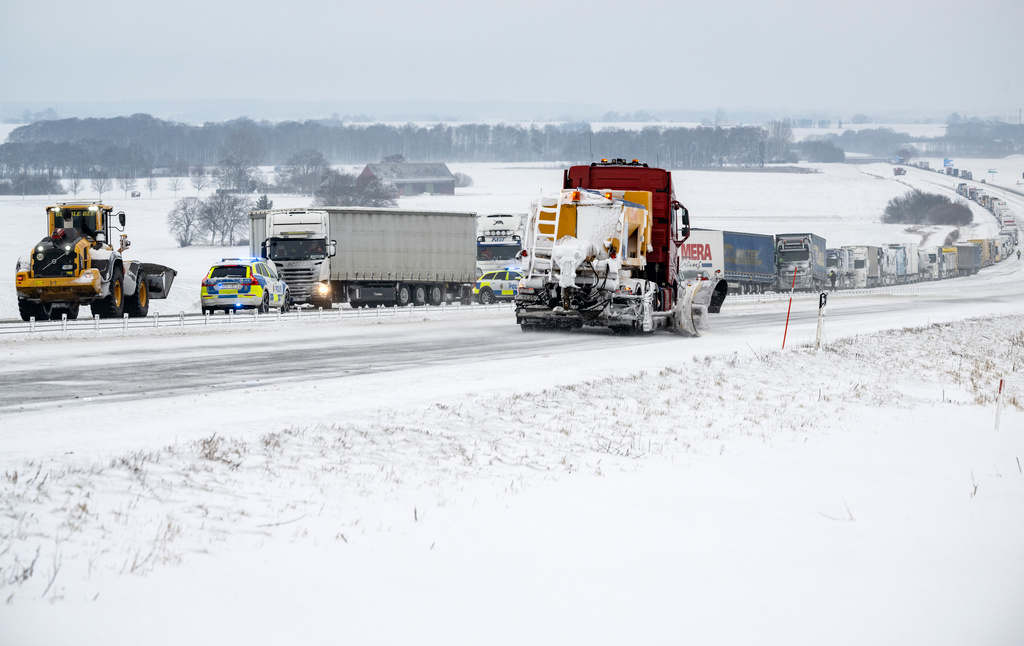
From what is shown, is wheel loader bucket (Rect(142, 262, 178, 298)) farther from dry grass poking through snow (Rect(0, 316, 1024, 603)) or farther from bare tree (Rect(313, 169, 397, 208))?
bare tree (Rect(313, 169, 397, 208))

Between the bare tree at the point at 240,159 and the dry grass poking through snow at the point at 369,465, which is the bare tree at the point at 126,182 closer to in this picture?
the bare tree at the point at 240,159

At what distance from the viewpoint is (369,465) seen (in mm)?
8117

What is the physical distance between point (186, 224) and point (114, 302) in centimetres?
6836

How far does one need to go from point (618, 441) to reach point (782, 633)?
4.45m

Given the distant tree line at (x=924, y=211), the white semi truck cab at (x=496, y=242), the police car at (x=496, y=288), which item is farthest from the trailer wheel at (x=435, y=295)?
the distant tree line at (x=924, y=211)

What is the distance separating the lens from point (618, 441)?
32.9 ft

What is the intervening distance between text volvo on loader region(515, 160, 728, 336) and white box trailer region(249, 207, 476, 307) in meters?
14.7

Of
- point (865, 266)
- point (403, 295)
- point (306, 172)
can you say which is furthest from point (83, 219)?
point (306, 172)

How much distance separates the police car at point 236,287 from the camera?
93.5 feet

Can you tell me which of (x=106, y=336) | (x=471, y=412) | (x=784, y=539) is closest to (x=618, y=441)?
(x=471, y=412)

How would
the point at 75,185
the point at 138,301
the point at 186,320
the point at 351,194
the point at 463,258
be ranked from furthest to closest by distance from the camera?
the point at 75,185 → the point at 351,194 → the point at 463,258 → the point at 138,301 → the point at 186,320

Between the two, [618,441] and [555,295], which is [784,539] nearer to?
[618,441]

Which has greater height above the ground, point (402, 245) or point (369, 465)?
point (402, 245)

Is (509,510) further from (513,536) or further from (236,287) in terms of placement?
(236,287)
